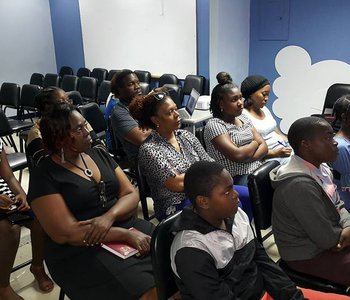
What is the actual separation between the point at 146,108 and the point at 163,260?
110cm

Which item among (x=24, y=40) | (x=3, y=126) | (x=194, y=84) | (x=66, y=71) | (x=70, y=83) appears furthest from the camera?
(x=66, y=71)

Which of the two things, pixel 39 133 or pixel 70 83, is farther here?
pixel 70 83

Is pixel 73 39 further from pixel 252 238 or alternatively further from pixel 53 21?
pixel 252 238

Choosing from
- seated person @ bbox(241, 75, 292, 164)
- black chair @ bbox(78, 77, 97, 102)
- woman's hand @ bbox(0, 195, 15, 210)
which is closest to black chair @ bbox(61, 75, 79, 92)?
black chair @ bbox(78, 77, 97, 102)

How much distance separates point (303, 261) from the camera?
5.21 feet

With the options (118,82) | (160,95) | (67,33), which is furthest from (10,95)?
(160,95)

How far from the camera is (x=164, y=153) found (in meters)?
2.05

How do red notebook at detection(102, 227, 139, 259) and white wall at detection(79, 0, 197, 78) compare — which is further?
white wall at detection(79, 0, 197, 78)

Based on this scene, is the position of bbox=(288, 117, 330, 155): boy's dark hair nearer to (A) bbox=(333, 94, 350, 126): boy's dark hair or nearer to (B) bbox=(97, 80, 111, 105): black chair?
(A) bbox=(333, 94, 350, 126): boy's dark hair

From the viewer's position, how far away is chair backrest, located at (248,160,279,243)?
5.82ft

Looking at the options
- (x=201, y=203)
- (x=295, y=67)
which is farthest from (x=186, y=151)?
(x=295, y=67)

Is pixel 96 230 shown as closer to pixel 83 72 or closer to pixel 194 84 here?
pixel 194 84

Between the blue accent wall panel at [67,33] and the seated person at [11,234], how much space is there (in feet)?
18.3

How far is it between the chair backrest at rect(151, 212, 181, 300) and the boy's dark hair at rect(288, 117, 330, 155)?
2.38 ft
